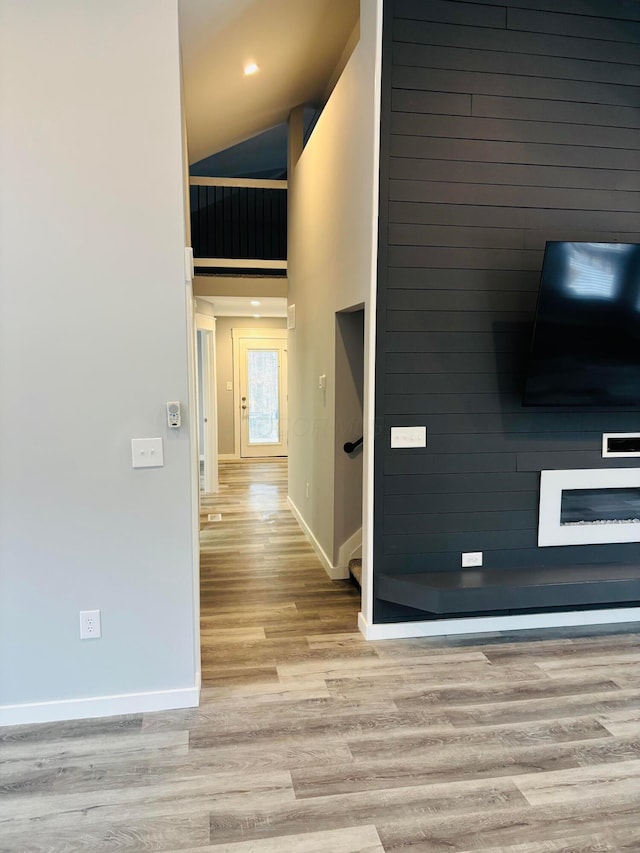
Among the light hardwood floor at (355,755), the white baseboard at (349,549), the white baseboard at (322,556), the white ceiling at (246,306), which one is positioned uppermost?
the white ceiling at (246,306)

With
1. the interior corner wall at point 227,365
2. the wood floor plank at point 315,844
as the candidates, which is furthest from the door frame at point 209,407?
the wood floor plank at point 315,844

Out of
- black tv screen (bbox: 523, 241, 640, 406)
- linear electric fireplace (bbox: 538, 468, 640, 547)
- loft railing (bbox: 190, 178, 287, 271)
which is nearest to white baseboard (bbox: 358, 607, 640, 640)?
linear electric fireplace (bbox: 538, 468, 640, 547)

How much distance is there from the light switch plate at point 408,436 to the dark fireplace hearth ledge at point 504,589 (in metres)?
0.76

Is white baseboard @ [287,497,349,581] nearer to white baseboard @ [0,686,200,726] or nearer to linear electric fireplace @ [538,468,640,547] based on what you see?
linear electric fireplace @ [538,468,640,547]

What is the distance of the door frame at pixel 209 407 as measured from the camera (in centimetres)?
743

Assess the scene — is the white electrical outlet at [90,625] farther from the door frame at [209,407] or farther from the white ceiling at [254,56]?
the door frame at [209,407]

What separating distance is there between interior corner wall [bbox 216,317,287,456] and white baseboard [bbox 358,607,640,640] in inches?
270

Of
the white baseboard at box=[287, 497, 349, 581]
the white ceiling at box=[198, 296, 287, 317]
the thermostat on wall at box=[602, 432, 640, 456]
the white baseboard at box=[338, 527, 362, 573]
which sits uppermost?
the white ceiling at box=[198, 296, 287, 317]

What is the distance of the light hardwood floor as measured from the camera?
1990 mm

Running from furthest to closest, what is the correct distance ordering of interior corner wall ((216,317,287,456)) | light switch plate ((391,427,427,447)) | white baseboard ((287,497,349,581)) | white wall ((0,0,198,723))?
interior corner wall ((216,317,287,456)), white baseboard ((287,497,349,581)), light switch plate ((391,427,427,447)), white wall ((0,0,198,723))

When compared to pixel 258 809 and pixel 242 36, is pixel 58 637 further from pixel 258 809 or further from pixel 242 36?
pixel 242 36

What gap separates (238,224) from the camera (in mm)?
7578

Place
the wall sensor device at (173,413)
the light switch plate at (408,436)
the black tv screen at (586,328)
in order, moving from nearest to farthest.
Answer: the wall sensor device at (173,413) < the black tv screen at (586,328) < the light switch plate at (408,436)

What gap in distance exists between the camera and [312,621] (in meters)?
3.63
